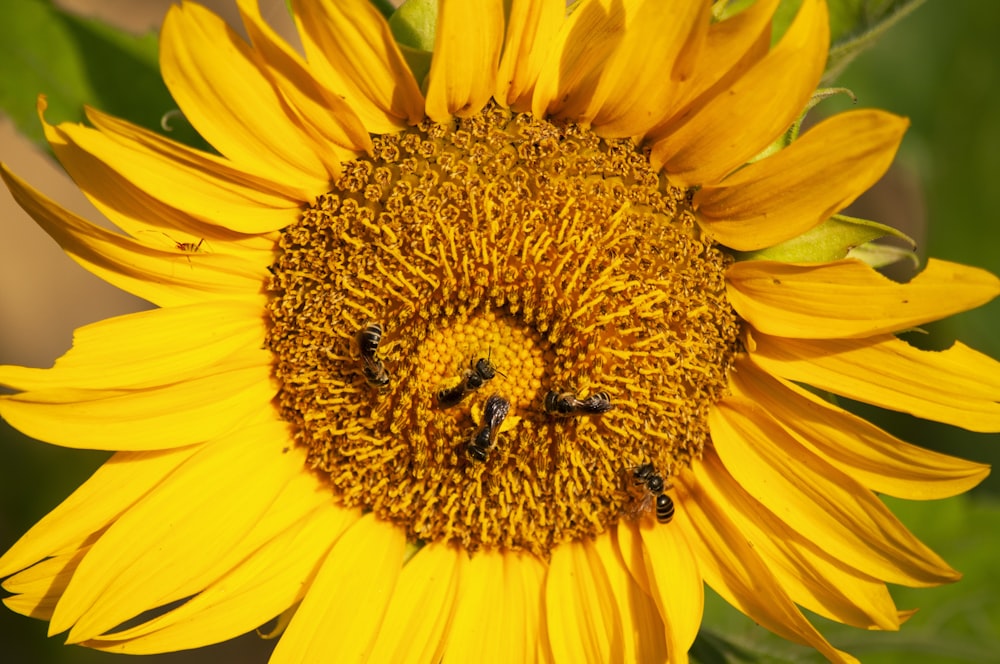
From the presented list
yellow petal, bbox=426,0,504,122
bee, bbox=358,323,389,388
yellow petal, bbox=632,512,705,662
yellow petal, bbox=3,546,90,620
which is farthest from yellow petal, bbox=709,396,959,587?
yellow petal, bbox=3,546,90,620

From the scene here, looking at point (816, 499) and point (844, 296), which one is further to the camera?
point (816, 499)

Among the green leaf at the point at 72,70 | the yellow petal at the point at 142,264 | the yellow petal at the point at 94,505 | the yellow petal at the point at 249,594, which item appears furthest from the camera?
the green leaf at the point at 72,70

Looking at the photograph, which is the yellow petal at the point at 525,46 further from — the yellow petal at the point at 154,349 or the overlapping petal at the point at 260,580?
the overlapping petal at the point at 260,580

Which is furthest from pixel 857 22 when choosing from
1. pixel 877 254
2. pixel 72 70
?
pixel 72 70

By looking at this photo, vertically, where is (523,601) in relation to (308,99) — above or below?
below

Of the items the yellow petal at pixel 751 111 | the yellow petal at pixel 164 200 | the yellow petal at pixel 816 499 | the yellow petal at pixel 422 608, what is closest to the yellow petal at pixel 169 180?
the yellow petal at pixel 164 200

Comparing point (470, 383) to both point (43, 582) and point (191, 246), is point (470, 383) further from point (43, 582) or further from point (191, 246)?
point (43, 582)
